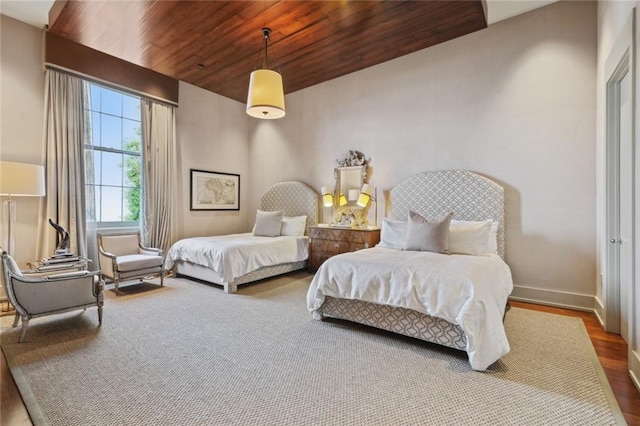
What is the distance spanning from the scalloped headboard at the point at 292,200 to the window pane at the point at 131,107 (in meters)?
2.69

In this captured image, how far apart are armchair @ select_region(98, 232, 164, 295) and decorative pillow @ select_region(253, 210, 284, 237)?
1.63 metres

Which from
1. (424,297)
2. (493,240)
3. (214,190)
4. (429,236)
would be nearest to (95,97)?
(214,190)

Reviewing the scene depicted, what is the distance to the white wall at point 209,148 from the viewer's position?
18.9 ft

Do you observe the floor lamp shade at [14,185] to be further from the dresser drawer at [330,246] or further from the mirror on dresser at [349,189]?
the mirror on dresser at [349,189]

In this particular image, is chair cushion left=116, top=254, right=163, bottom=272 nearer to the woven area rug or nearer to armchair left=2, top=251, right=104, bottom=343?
the woven area rug

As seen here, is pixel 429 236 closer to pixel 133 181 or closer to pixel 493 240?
pixel 493 240

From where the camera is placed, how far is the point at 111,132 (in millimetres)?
4941

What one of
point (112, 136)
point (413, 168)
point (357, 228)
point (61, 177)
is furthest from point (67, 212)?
point (413, 168)

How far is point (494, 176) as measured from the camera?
410cm

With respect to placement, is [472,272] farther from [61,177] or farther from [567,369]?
[61,177]

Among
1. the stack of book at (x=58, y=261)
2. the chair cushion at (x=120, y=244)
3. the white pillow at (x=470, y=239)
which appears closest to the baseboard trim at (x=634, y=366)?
the white pillow at (x=470, y=239)

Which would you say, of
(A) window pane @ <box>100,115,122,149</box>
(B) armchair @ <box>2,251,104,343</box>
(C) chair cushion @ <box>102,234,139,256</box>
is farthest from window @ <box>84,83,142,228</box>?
(B) armchair @ <box>2,251,104,343</box>

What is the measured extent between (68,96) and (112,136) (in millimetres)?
812

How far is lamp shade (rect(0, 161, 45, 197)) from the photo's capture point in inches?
126
